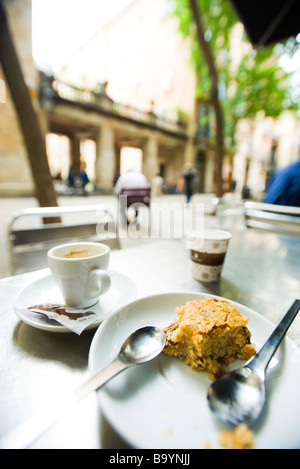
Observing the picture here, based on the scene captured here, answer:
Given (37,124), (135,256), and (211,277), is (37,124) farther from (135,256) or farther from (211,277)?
(211,277)

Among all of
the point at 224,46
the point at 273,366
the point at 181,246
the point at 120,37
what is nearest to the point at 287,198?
the point at 181,246

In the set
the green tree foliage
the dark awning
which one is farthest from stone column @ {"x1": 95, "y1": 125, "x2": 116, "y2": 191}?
the dark awning

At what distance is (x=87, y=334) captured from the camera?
619 mm

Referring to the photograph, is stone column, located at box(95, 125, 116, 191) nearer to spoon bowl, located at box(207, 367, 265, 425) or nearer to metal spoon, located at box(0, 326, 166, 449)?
metal spoon, located at box(0, 326, 166, 449)

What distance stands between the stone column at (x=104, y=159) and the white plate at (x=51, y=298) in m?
12.3

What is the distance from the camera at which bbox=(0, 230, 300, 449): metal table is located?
399mm

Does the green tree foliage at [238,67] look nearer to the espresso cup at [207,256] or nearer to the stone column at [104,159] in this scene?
the stone column at [104,159]

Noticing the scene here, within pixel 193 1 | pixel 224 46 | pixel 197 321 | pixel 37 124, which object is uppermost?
pixel 224 46

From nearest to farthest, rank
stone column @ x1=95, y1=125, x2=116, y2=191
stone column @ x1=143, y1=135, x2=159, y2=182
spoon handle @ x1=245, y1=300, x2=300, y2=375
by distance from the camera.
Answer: spoon handle @ x1=245, y1=300, x2=300, y2=375, stone column @ x1=95, y1=125, x2=116, y2=191, stone column @ x1=143, y1=135, x2=159, y2=182

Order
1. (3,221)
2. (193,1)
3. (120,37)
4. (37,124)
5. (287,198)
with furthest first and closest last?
(120,37)
(3,221)
(193,1)
(287,198)
(37,124)

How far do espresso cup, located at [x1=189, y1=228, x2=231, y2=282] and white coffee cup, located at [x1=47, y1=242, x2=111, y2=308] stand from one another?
1.35ft

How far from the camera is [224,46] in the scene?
698cm

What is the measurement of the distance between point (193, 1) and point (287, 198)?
4.51 m
